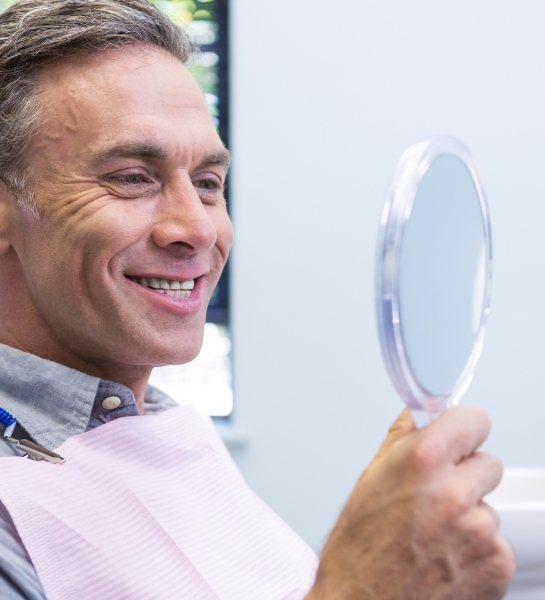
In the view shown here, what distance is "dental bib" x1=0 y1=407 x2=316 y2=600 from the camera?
3.08 feet

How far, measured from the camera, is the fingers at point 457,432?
65 cm

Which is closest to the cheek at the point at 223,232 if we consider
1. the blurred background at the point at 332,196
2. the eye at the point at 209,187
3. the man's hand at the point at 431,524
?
the eye at the point at 209,187

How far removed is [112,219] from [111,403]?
225 mm

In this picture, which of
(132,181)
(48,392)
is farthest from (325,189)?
(48,392)

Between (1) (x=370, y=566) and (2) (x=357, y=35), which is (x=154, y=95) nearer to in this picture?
Result: (1) (x=370, y=566)

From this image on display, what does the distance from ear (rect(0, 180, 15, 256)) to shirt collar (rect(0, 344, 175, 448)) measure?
15 centimetres

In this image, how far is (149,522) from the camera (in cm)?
103

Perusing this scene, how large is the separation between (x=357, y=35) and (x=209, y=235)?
2261 mm

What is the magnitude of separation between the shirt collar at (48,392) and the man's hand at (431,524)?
49cm

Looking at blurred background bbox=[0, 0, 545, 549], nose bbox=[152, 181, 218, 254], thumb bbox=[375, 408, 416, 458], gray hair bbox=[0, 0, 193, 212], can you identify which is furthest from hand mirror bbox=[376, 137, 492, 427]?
blurred background bbox=[0, 0, 545, 549]

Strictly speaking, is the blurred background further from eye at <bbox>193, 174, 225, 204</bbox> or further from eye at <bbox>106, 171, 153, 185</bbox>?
eye at <bbox>106, 171, 153, 185</bbox>

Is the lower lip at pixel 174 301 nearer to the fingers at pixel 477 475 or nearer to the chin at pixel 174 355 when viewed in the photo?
the chin at pixel 174 355

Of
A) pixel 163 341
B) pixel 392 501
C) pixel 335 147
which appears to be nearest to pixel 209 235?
pixel 163 341

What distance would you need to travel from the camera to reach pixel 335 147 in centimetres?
323
